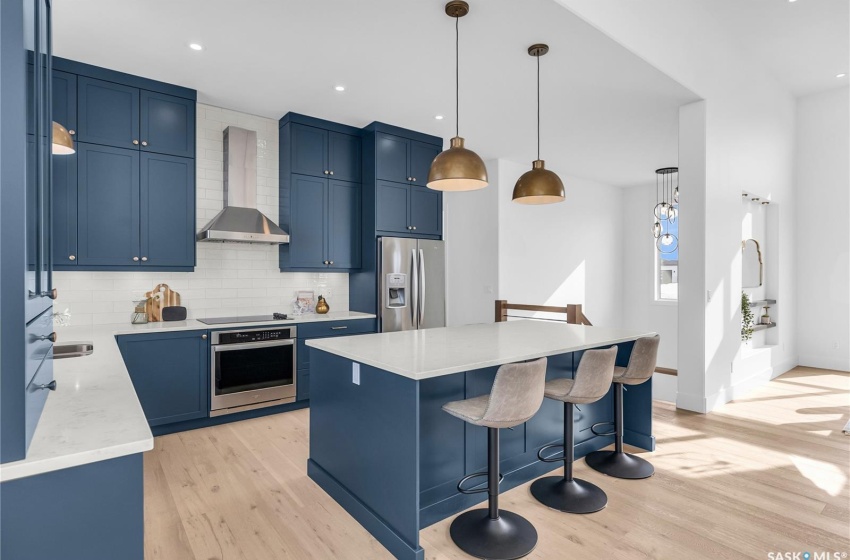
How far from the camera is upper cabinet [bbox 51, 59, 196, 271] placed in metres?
3.52

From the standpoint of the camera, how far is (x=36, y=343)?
Result: 1.15m

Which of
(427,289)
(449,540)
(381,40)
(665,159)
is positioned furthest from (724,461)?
(665,159)

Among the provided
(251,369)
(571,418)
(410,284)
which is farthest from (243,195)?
(571,418)

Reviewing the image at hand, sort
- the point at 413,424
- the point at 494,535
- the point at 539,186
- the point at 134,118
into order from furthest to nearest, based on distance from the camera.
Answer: the point at 134,118, the point at 539,186, the point at 494,535, the point at 413,424

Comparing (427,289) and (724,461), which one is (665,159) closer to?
(427,289)

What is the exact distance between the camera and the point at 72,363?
2113 mm

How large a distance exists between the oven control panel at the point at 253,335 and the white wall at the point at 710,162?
365 cm

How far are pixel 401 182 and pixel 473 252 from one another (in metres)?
2.17

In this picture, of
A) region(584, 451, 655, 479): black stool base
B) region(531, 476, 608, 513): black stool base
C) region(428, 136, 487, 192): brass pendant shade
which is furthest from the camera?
region(584, 451, 655, 479): black stool base

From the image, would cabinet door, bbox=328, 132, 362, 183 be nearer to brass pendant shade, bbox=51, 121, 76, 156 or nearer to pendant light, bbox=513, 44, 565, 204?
pendant light, bbox=513, 44, 565, 204

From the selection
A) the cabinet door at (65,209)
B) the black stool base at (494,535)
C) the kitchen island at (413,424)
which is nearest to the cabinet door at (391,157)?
the kitchen island at (413,424)

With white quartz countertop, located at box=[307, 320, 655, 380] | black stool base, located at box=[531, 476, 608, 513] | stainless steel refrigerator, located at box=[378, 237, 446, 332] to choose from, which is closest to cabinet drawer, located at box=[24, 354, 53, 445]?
white quartz countertop, located at box=[307, 320, 655, 380]

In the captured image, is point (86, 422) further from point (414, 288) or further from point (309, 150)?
point (414, 288)

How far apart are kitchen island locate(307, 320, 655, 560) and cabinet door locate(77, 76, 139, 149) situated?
2.58 metres
